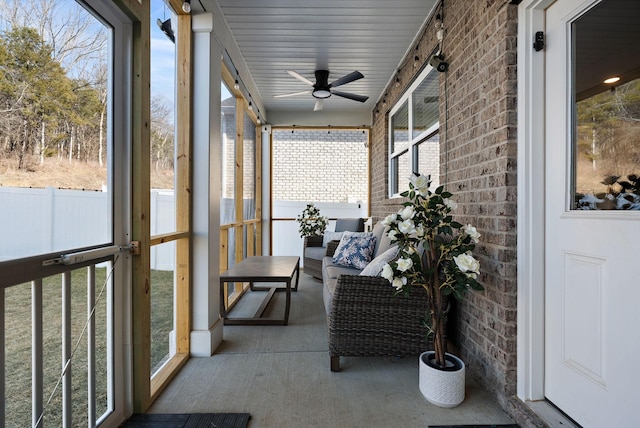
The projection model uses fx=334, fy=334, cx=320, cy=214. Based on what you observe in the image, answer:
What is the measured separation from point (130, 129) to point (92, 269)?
663mm

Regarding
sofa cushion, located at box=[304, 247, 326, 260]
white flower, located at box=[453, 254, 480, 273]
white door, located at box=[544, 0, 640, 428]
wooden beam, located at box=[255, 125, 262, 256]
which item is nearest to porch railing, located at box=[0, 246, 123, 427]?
white flower, located at box=[453, 254, 480, 273]

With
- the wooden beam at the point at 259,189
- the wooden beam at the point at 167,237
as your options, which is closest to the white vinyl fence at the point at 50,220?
the wooden beam at the point at 167,237

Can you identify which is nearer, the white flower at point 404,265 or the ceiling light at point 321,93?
the white flower at point 404,265

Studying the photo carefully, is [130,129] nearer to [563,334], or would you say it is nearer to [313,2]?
[313,2]

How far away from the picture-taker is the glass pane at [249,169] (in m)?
4.73

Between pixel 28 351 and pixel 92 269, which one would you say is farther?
pixel 92 269

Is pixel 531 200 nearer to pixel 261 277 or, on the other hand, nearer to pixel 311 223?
pixel 261 277

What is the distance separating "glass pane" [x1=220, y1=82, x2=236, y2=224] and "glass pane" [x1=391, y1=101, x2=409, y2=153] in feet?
6.72

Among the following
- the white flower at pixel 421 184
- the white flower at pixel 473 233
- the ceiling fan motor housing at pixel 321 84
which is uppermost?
the ceiling fan motor housing at pixel 321 84

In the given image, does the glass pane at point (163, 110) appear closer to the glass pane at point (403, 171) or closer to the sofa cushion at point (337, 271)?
the sofa cushion at point (337, 271)

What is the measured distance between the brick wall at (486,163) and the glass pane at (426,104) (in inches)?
13.9

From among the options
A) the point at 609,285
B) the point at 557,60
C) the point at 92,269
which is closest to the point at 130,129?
the point at 92,269

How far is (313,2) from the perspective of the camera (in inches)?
104

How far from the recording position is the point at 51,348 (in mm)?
1286
